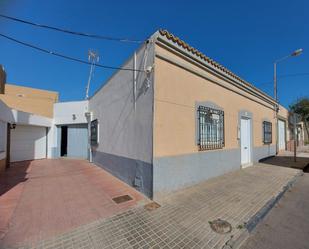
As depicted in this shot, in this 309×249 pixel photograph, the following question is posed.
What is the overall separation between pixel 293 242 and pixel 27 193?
243 inches

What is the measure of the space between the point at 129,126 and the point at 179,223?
10.7 feet

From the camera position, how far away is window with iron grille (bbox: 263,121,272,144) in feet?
33.8

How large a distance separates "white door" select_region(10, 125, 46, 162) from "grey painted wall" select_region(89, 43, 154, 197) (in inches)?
245

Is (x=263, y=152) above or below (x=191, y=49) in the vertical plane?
below

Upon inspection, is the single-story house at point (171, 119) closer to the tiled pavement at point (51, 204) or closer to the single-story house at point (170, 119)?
the single-story house at point (170, 119)

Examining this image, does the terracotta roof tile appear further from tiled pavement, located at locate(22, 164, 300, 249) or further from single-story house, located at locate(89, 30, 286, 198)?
tiled pavement, located at locate(22, 164, 300, 249)

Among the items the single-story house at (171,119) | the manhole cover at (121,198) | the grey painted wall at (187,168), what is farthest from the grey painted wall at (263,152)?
the manhole cover at (121,198)

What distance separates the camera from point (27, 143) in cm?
1080

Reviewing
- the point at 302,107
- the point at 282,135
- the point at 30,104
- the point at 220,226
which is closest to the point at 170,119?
the point at 220,226

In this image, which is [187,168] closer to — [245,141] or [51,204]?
[51,204]

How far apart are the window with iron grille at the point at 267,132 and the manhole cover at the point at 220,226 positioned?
891 cm

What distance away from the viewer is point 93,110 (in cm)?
1005

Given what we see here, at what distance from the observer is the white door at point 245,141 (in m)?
8.06

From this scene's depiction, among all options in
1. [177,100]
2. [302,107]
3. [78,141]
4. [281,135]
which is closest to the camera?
[177,100]
